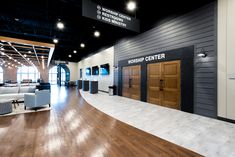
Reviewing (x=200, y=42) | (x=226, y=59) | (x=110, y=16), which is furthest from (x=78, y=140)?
(x=200, y=42)

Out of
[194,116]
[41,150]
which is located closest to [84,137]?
[41,150]

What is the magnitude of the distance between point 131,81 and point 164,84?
7.69 feet

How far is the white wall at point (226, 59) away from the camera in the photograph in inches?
138

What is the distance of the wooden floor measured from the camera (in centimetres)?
211

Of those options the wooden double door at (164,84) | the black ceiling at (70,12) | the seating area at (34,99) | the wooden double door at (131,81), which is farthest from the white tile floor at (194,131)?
the black ceiling at (70,12)

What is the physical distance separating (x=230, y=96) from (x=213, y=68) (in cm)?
92

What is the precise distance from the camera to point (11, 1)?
479 cm

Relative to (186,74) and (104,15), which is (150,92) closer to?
(186,74)

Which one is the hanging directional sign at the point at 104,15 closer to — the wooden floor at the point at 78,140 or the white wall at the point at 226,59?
the white wall at the point at 226,59

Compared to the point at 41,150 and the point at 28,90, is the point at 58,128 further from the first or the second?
the point at 28,90

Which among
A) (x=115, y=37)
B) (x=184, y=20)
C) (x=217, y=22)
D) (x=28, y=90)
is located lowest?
(x=28, y=90)

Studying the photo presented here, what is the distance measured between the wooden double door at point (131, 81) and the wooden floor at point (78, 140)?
11.9ft

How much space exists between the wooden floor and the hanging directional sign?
298 centimetres

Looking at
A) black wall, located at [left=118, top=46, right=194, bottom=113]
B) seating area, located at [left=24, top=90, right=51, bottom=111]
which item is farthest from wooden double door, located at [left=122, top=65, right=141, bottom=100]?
seating area, located at [left=24, top=90, right=51, bottom=111]
